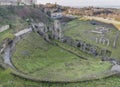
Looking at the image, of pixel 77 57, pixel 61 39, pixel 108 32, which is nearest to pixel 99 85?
pixel 77 57

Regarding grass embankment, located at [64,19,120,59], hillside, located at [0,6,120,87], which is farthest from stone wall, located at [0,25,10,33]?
grass embankment, located at [64,19,120,59]

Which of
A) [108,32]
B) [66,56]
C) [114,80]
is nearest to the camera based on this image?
[114,80]

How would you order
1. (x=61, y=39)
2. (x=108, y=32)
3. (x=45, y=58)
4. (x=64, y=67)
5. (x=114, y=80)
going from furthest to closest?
(x=108, y=32), (x=61, y=39), (x=45, y=58), (x=64, y=67), (x=114, y=80)

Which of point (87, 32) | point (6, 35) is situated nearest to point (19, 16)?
point (87, 32)

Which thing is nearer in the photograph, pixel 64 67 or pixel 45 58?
pixel 64 67

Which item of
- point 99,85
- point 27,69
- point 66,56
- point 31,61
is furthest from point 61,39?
point 99,85

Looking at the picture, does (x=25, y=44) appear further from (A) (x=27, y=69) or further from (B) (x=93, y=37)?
(B) (x=93, y=37)
